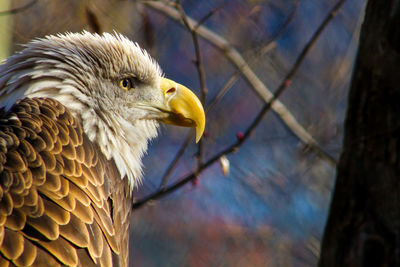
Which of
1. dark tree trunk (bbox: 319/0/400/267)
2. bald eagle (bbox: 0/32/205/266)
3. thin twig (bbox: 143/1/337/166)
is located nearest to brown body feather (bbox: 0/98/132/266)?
bald eagle (bbox: 0/32/205/266)

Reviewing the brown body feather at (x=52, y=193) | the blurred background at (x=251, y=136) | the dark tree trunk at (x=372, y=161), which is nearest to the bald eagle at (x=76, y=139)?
the brown body feather at (x=52, y=193)

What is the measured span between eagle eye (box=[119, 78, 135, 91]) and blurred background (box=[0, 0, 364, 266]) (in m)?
1.51

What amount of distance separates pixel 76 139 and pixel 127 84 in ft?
1.78

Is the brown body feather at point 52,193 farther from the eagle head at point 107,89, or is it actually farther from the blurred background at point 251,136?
the blurred background at point 251,136

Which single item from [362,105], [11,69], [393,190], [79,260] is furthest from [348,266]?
[11,69]

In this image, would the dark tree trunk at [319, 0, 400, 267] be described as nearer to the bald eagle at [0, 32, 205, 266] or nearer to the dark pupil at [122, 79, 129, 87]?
the bald eagle at [0, 32, 205, 266]

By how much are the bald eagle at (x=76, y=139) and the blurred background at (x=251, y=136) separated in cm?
155

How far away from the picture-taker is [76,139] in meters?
2.44

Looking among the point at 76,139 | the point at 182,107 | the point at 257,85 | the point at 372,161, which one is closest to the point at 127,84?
the point at 182,107

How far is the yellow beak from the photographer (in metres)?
2.92

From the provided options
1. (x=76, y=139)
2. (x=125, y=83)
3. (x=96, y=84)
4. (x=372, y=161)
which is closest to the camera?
(x=372, y=161)

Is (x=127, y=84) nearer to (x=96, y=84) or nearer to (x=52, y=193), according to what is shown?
(x=96, y=84)

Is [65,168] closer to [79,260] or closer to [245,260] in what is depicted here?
[79,260]

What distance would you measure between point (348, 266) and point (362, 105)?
1.32 ft
